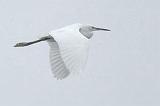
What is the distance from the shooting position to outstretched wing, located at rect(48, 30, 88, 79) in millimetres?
5344

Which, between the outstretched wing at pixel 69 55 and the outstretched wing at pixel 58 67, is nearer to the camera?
the outstretched wing at pixel 69 55

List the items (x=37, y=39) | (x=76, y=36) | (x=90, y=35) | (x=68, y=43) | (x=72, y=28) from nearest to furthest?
(x=68, y=43) < (x=76, y=36) < (x=72, y=28) < (x=37, y=39) < (x=90, y=35)

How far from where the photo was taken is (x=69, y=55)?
5461 mm

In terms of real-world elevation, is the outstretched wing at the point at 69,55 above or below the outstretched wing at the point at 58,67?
above

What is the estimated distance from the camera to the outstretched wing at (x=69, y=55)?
5344 mm

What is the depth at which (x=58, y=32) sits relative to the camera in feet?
20.6

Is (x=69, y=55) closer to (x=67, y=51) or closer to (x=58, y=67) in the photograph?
(x=67, y=51)

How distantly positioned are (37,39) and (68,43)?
1690 millimetres

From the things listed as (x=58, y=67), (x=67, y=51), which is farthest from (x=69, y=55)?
(x=58, y=67)

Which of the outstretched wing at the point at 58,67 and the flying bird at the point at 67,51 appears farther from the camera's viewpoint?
the outstretched wing at the point at 58,67

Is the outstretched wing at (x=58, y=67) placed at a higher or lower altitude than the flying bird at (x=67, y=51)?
lower

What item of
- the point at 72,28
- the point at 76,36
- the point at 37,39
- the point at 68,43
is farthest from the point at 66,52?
the point at 37,39

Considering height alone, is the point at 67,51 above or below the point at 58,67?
above

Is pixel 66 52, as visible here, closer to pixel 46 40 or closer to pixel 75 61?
pixel 75 61
